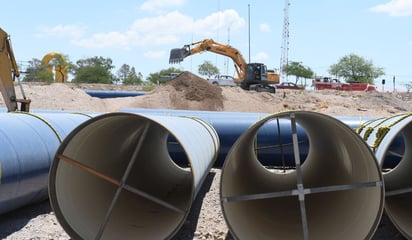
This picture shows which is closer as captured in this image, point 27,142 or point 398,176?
point 27,142

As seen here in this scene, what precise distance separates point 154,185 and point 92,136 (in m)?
1.59

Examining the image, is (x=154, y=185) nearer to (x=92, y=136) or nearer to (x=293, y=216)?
(x=92, y=136)

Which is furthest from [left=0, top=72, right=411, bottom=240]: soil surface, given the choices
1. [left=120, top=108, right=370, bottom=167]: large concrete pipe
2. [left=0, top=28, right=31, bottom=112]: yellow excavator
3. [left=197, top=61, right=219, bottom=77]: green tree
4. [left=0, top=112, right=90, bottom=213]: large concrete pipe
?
[left=197, top=61, right=219, bottom=77]: green tree

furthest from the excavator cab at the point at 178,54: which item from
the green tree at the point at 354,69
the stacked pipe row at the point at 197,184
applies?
the green tree at the point at 354,69

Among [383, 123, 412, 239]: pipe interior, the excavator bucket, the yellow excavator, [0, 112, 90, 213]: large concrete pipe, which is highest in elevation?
the excavator bucket

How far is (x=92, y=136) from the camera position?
4.77 metres

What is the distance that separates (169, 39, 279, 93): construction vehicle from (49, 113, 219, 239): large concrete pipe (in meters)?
16.5

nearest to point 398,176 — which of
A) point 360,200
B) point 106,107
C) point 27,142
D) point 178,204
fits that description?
point 360,200

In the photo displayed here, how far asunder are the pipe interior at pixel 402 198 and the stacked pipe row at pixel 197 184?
0.24 ft

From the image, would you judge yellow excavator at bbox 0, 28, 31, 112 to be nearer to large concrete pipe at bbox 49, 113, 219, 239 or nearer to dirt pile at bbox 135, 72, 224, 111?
large concrete pipe at bbox 49, 113, 219, 239

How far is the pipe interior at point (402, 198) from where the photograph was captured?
4.51 metres

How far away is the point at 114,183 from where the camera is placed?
4.30 m

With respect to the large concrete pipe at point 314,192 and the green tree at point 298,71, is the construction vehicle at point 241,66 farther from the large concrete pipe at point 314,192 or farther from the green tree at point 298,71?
the green tree at point 298,71

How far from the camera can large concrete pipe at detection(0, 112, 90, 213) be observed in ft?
16.0
